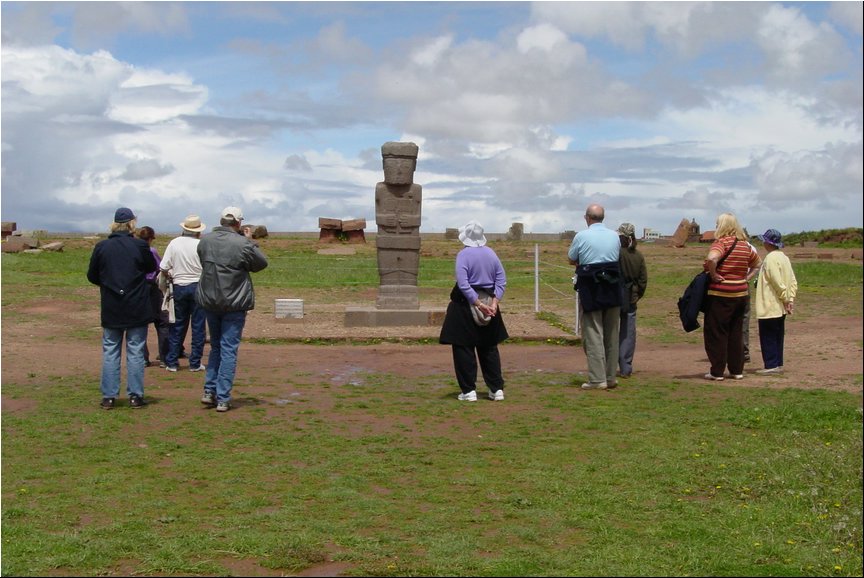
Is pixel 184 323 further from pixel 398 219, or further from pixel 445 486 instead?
pixel 398 219

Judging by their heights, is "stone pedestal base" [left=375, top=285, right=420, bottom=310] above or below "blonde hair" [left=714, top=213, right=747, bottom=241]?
below

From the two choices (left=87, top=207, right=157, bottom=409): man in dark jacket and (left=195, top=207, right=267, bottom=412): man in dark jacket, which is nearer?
(left=195, top=207, right=267, bottom=412): man in dark jacket

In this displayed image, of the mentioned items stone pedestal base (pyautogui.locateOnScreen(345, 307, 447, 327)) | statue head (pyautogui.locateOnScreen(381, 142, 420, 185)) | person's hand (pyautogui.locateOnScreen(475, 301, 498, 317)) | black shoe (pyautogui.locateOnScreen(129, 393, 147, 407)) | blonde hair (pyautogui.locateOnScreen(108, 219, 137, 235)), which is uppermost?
Result: statue head (pyautogui.locateOnScreen(381, 142, 420, 185))

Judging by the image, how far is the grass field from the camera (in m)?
5.34

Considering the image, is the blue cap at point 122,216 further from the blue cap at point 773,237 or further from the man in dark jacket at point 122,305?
the blue cap at point 773,237

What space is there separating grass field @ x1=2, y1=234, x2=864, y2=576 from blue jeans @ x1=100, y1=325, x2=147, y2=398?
39 centimetres

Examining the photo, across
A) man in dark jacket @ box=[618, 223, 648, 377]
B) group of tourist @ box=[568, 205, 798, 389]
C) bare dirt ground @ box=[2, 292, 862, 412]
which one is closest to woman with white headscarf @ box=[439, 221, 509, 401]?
bare dirt ground @ box=[2, 292, 862, 412]

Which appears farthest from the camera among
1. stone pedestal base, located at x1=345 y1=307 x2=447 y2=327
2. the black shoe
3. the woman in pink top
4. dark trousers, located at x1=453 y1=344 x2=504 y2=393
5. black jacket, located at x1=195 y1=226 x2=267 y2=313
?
stone pedestal base, located at x1=345 y1=307 x2=447 y2=327

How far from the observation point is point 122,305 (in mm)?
9680

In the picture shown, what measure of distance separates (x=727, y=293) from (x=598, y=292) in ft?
5.28

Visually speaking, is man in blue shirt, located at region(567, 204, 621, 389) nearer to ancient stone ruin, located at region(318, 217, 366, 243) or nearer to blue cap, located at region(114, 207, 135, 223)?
blue cap, located at region(114, 207, 135, 223)

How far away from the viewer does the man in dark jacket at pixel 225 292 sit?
9.52 m

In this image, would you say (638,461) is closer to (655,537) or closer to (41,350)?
(655,537)

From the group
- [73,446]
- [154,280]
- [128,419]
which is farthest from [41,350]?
Result: [73,446]
